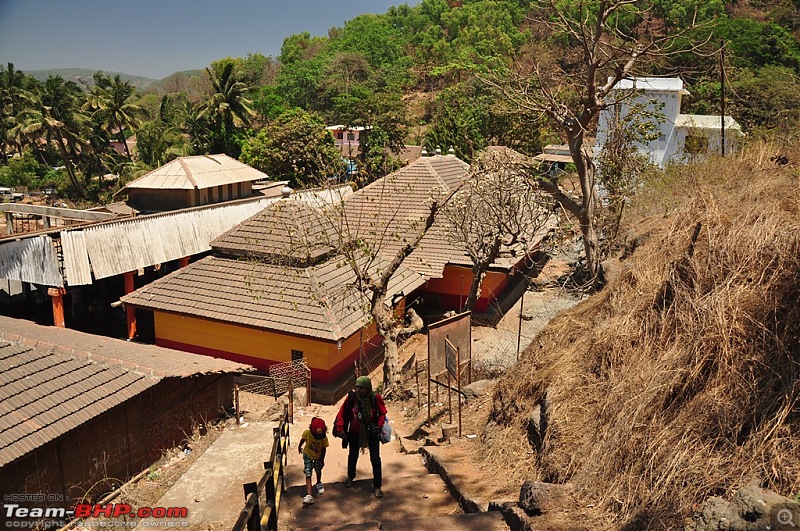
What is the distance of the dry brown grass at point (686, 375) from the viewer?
470 centimetres

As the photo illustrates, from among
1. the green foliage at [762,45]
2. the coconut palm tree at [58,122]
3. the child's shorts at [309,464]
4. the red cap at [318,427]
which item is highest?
the green foliage at [762,45]

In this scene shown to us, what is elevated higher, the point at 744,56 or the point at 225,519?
the point at 744,56

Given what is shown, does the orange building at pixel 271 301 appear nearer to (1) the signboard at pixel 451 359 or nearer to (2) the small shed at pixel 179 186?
(1) the signboard at pixel 451 359

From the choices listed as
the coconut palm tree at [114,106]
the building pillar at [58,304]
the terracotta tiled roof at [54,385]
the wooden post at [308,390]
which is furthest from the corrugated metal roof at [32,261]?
the coconut palm tree at [114,106]

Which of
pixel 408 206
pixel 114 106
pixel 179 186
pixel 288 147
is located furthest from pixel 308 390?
pixel 114 106

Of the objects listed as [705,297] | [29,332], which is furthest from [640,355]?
[29,332]

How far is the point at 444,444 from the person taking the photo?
903cm

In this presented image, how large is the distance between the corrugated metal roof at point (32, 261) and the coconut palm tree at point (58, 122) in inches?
1289

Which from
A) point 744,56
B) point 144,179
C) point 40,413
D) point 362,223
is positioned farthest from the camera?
point 744,56

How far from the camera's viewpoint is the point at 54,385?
29.2 feet

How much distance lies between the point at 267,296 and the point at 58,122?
40315 millimetres

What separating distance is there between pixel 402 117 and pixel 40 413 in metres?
40.8

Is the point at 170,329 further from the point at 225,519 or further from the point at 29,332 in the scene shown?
the point at 225,519

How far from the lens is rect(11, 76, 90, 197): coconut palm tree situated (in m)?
46.5
